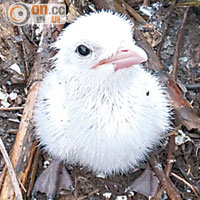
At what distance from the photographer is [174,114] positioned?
287 cm

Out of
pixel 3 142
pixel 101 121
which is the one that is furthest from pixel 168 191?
pixel 3 142

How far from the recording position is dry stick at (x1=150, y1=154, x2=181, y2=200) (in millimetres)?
2580

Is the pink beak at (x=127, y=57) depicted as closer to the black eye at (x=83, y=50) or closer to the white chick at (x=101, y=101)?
the white chick at (x=101, y=101)

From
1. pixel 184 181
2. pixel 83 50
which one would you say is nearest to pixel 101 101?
pixel 83 50

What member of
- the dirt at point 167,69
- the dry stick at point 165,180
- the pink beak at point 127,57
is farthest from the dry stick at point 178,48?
the pink beak at point 127,57

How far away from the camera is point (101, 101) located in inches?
92.4

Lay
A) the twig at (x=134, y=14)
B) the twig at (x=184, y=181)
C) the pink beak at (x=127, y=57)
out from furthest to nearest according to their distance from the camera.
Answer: the twig at (x=134, y=14) → the twig at (x=184, y=181) → the pink beak at (x=127, y=57)

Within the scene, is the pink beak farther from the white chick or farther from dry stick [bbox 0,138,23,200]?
dry stick [bbox 0,138,23,200]

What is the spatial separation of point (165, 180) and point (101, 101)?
0.72 metres

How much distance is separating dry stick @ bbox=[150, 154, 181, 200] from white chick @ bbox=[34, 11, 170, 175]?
106 mm

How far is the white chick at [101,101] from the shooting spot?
2.11 m

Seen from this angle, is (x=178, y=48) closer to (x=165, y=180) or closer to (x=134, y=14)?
(x=134, y=14)

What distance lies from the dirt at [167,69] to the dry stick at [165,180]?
10 centimetres

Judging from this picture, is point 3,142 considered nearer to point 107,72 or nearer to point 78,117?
point 78,117
